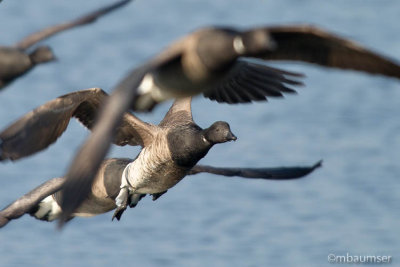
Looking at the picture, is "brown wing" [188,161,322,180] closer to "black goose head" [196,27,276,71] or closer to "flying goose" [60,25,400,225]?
"flying goose" [60,25,400,225]

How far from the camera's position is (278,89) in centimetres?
1003

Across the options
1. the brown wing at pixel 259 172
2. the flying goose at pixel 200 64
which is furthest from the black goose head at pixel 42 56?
the brown wing at pixel 259 172

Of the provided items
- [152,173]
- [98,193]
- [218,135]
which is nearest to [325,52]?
[218,135]

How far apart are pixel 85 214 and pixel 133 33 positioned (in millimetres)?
7677

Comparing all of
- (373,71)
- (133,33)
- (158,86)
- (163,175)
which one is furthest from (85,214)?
(133,33)

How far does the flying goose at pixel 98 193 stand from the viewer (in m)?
10.0

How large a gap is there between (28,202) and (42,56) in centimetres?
210

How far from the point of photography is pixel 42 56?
8.47 meters

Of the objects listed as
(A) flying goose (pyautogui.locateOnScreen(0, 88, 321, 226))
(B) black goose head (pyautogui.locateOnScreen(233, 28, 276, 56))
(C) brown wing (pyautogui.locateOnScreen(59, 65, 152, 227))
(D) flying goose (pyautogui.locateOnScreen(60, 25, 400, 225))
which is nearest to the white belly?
(A) flying goose (pyautogui.locateOnScreen(0, 88, 321, 226))

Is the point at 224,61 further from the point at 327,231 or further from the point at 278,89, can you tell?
the point at 327,231

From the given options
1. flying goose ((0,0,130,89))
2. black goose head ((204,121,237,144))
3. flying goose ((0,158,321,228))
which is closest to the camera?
flying goose ((0,0,130,89))

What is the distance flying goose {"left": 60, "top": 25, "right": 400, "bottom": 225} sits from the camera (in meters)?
7.12

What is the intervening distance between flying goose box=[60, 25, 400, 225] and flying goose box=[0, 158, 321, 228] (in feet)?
7.77

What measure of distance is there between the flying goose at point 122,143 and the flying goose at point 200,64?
1.76m
